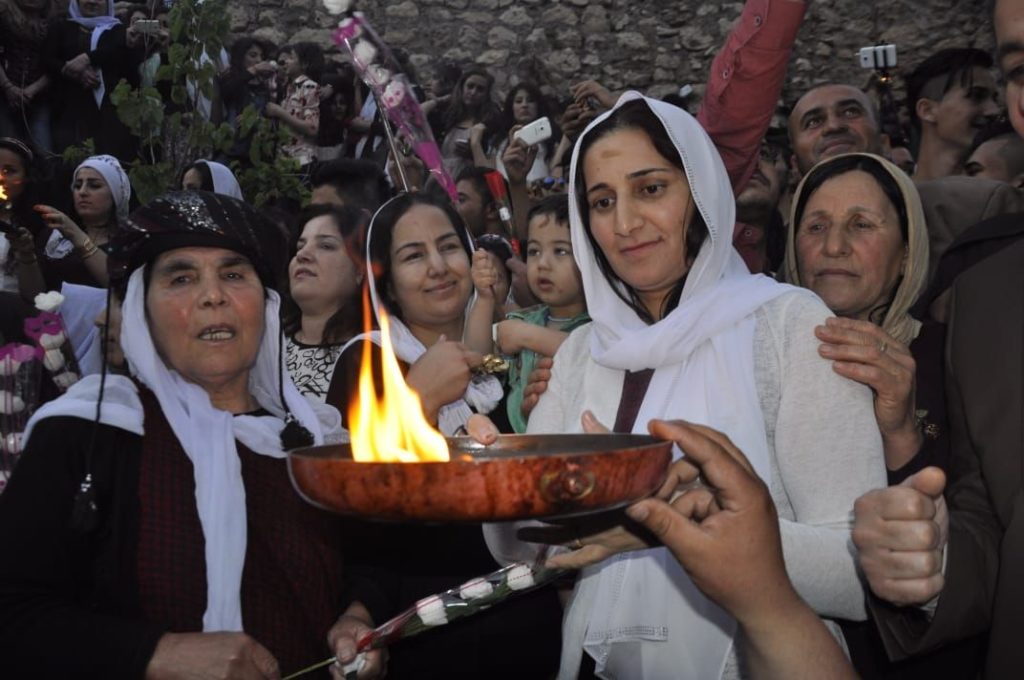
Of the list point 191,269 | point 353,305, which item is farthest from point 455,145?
point 191,269

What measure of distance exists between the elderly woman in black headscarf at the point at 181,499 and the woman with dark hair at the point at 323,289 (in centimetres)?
152

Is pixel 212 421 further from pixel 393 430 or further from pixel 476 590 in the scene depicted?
pixel 393 430

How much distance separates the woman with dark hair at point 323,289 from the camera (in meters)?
4.16

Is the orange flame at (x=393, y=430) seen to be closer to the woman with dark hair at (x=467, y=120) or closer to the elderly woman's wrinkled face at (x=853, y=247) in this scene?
the elderly woman's wrinkled face at (x=853, y=247)

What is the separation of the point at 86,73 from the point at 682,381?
23.0 feet

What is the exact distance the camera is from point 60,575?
205cm

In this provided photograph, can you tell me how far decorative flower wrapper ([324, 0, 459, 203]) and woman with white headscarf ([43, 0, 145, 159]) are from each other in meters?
4.88

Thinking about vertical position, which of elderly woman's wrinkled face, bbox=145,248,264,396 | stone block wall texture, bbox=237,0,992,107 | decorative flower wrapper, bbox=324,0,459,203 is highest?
stone block wall texture, bbox=237,0,992,107

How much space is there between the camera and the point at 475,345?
356cm

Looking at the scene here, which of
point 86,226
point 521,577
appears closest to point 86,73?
point 86,226

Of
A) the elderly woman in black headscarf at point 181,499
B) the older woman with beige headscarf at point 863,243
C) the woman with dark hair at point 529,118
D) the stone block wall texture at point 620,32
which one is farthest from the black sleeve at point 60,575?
the stone block wall texture at point 620,32

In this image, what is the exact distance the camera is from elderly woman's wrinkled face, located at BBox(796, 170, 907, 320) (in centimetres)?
291

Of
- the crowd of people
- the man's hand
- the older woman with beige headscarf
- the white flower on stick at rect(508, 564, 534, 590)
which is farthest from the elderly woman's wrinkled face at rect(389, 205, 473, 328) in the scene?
the man's hand

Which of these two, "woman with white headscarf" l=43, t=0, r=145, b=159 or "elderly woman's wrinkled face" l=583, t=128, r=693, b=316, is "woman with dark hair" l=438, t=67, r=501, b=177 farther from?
"elderly woman's wrinkled face" l=583, t=128, r=693, b=316
